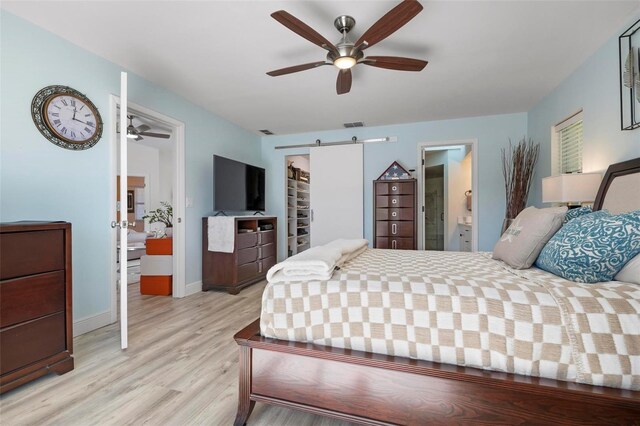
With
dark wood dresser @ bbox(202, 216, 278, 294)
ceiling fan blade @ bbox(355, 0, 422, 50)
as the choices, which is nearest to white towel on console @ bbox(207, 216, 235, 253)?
dark wood dresser @ bbox(202, 216, 278, 294)

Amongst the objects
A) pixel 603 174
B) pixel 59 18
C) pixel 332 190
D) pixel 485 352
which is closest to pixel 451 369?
pixel 485 352

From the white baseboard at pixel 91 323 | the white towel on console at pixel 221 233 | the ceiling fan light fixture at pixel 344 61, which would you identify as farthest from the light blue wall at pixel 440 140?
the white baseboard at pixel 91 323

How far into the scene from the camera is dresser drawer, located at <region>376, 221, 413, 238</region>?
4273 mm

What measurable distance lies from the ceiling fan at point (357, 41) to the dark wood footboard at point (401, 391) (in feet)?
5.98

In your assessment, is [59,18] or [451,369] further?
[59,18]

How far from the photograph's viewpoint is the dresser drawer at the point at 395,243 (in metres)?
4.25

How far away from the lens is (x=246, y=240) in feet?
12.7

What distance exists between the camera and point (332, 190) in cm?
500

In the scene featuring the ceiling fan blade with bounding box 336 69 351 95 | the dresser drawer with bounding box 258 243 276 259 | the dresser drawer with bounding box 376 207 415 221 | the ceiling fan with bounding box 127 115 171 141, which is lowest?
the dresser drawer with bounding box 258 243 276 259

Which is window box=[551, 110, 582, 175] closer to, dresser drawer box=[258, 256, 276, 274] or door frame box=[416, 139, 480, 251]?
door frame box=[416, 139, 480, 251]

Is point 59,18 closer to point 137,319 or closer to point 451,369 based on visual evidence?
point 137,319

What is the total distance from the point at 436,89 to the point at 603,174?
1.76 meters

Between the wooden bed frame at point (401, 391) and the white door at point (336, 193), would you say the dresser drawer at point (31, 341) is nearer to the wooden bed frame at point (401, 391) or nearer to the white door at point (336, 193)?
the wooden bed frame at point (401, 391)

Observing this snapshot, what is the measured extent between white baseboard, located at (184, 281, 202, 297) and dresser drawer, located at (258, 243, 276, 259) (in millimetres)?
892
